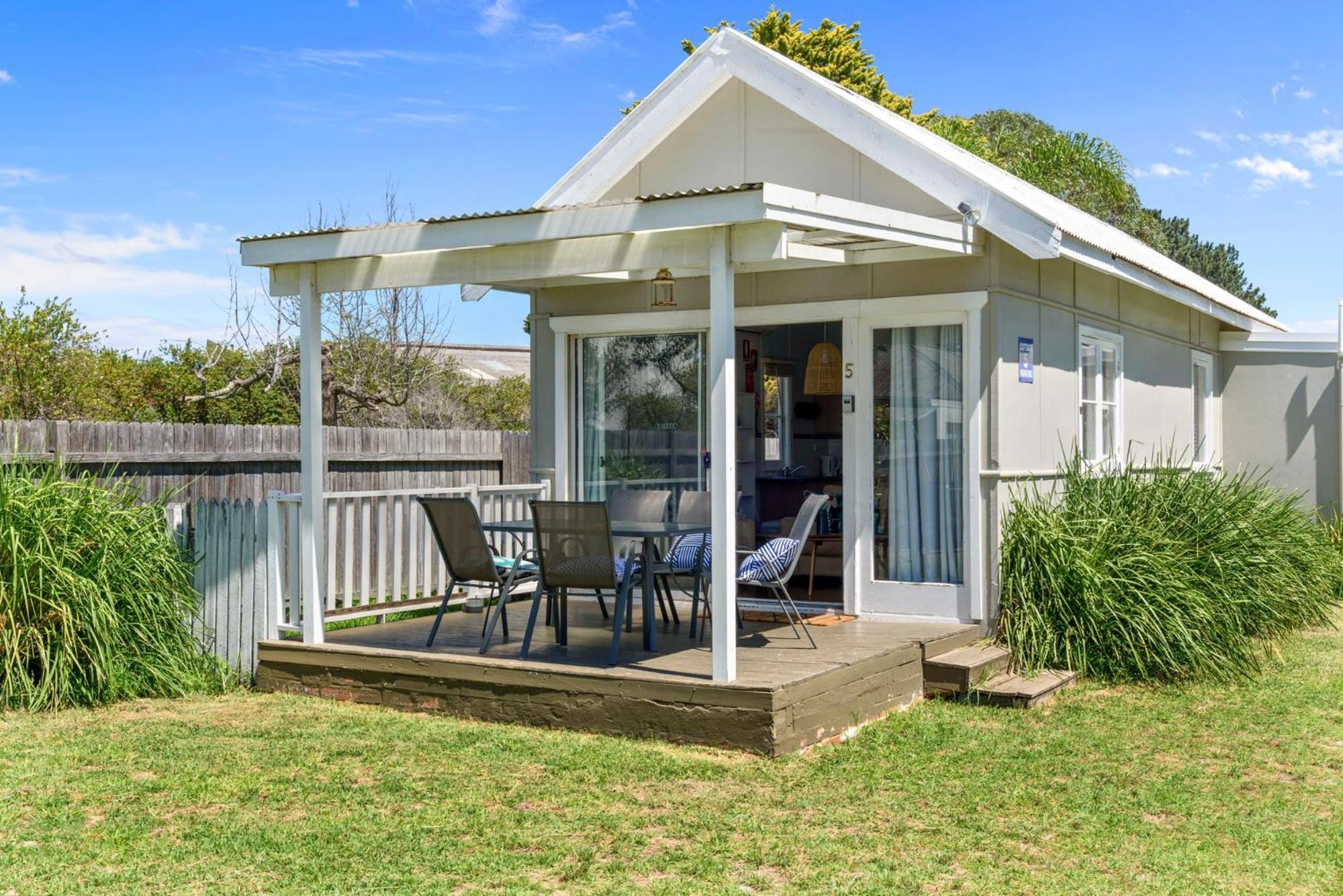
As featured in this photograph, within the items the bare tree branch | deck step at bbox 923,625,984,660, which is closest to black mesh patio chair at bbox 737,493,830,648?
deck step at bbox 923,625,984,660

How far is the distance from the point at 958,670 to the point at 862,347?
2358 millimetres

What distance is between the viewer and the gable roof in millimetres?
8117

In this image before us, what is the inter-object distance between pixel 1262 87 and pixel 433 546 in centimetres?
2967

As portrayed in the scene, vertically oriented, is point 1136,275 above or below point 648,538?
above

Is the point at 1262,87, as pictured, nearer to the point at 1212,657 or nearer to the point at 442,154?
the point at 442,154

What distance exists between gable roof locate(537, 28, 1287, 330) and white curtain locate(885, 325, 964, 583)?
0.91m

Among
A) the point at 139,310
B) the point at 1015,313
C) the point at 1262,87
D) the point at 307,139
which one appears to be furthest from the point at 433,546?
the point at 1262,87

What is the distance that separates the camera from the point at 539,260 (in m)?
7.23

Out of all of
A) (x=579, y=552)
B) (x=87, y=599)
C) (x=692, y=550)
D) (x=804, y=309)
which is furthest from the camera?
(x=804, y=309)

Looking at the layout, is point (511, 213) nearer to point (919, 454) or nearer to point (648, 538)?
point (648, 538)

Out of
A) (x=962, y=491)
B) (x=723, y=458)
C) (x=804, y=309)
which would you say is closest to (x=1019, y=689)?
(x=962, y=491)

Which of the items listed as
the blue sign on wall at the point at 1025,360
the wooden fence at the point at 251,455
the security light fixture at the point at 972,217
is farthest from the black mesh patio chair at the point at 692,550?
the wooden fence at the point at 251,455

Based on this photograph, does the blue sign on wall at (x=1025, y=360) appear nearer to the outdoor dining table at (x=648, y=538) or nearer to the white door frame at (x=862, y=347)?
the white door frame at (x=862, y=347)

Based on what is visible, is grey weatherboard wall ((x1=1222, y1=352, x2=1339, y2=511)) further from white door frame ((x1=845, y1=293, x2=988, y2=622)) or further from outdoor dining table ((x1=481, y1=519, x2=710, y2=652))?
outdoor dining table ((x1=481, y1=519, x2=710, y2=652))
